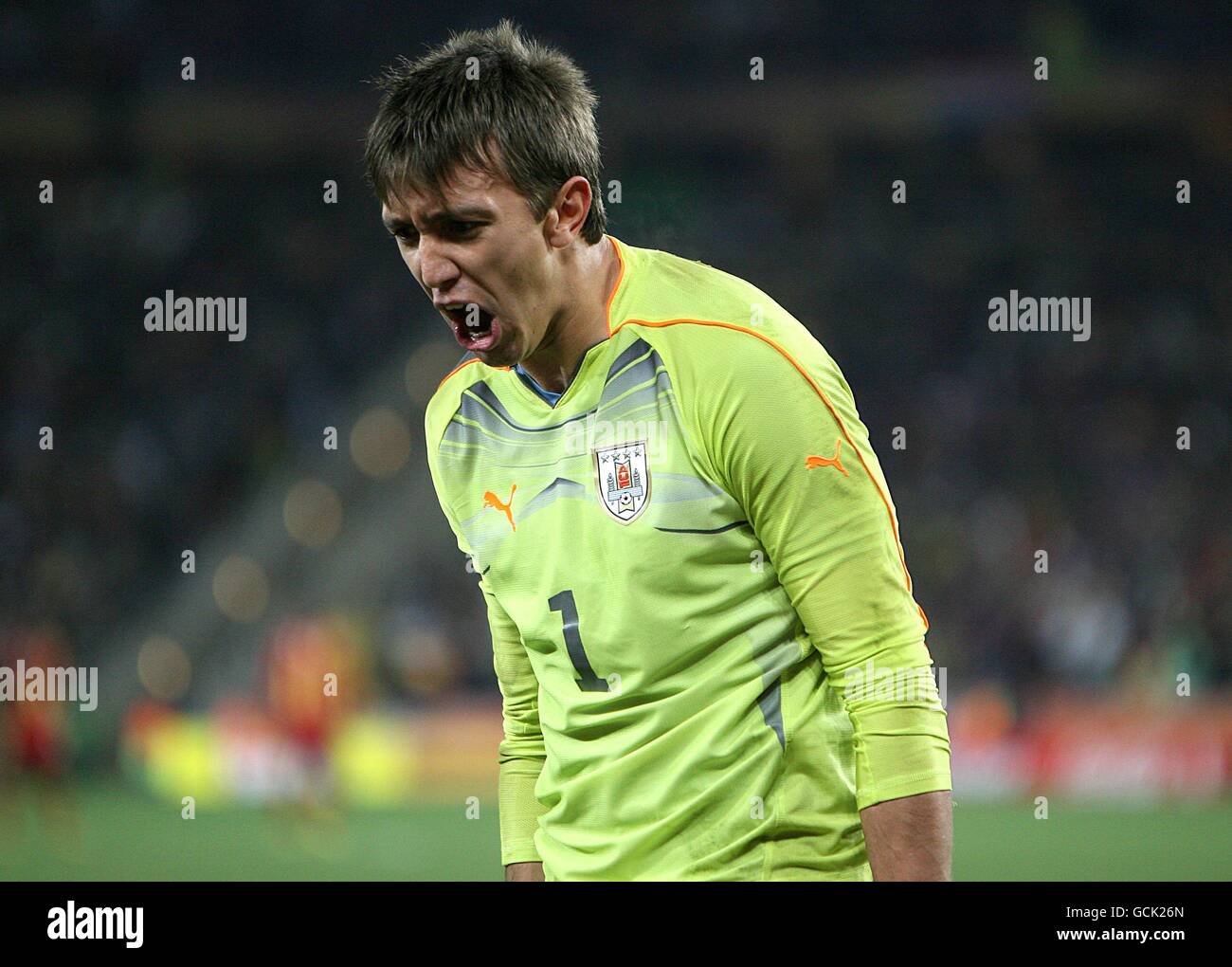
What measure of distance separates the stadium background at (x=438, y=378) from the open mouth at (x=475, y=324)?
22.0 feet

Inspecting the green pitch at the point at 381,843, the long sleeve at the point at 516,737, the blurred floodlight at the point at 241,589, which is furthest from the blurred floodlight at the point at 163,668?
the long sleeve at the point at 516,737

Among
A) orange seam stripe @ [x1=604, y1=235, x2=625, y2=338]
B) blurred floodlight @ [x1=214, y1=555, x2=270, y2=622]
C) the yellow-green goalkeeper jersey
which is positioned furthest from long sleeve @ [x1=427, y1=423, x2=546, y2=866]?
blurred floodlight @ [x1=214, y1=555, x2=270, y2=622]

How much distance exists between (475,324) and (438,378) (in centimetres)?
1148

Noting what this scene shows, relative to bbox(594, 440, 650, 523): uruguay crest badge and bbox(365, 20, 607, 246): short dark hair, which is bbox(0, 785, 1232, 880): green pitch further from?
bbox(365, 20, 607, 246): short dark hair

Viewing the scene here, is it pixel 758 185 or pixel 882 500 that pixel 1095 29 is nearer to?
pixel 758 185

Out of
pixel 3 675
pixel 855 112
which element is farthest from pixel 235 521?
pixel 855 112

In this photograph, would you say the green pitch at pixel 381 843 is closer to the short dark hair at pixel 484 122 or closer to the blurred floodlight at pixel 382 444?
the blurred floodlight at pixel 382 444

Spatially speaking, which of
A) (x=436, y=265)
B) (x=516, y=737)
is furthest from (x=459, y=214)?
(x=516, y=737)

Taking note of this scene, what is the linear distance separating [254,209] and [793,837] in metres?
14.3

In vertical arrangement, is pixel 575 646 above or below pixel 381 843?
above

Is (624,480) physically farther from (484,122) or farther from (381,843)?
(381,843)

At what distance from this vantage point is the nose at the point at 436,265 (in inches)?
76.4

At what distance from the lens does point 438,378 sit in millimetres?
13344

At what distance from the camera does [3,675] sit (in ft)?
35.0
